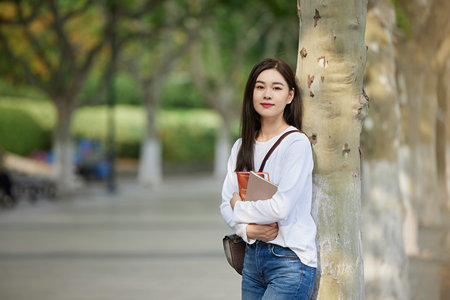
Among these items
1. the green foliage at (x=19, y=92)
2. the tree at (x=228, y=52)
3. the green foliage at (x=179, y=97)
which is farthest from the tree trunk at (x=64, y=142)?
the green foliage at (x=179, y=97)

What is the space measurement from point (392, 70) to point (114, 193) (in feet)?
68.0

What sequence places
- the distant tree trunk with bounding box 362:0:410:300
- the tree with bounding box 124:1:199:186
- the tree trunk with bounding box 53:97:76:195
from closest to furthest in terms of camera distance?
the distant tree trunk with bounding box 362:0:410:300
the tree trunk with bounding box 53:97:76:195
the tree with bounding box 124:1:199:186

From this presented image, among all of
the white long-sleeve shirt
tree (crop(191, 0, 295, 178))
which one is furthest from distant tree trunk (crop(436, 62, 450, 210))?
tree (crop(191, 0, 295, 178))

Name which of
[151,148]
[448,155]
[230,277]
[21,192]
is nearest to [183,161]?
[151,148]

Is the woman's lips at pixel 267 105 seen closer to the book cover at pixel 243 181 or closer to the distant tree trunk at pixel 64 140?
the book cover at pixel 243 181

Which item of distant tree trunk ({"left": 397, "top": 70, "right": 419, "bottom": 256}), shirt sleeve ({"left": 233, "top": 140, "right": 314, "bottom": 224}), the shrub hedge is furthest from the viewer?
the shrub hedge

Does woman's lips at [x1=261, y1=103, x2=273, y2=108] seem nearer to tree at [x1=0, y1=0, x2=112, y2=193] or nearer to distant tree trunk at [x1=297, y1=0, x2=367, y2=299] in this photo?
distant tree trunk at [x1=297, y1=0, x2=367, y2=299]

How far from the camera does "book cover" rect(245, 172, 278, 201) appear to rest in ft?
13.3

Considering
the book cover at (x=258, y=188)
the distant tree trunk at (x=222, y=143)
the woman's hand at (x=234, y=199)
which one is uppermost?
the distant tree trunk at (x=222, y=143)

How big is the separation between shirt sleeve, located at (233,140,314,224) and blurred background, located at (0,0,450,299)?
5.81 ft

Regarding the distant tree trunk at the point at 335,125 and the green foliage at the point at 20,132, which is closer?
the distant tree trunk at the point at 335,125

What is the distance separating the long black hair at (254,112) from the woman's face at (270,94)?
27mm

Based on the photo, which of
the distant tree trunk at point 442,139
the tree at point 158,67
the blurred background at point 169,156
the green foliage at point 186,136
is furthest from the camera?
the green foliage at point 186,136

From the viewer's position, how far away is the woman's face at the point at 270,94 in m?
4.23
